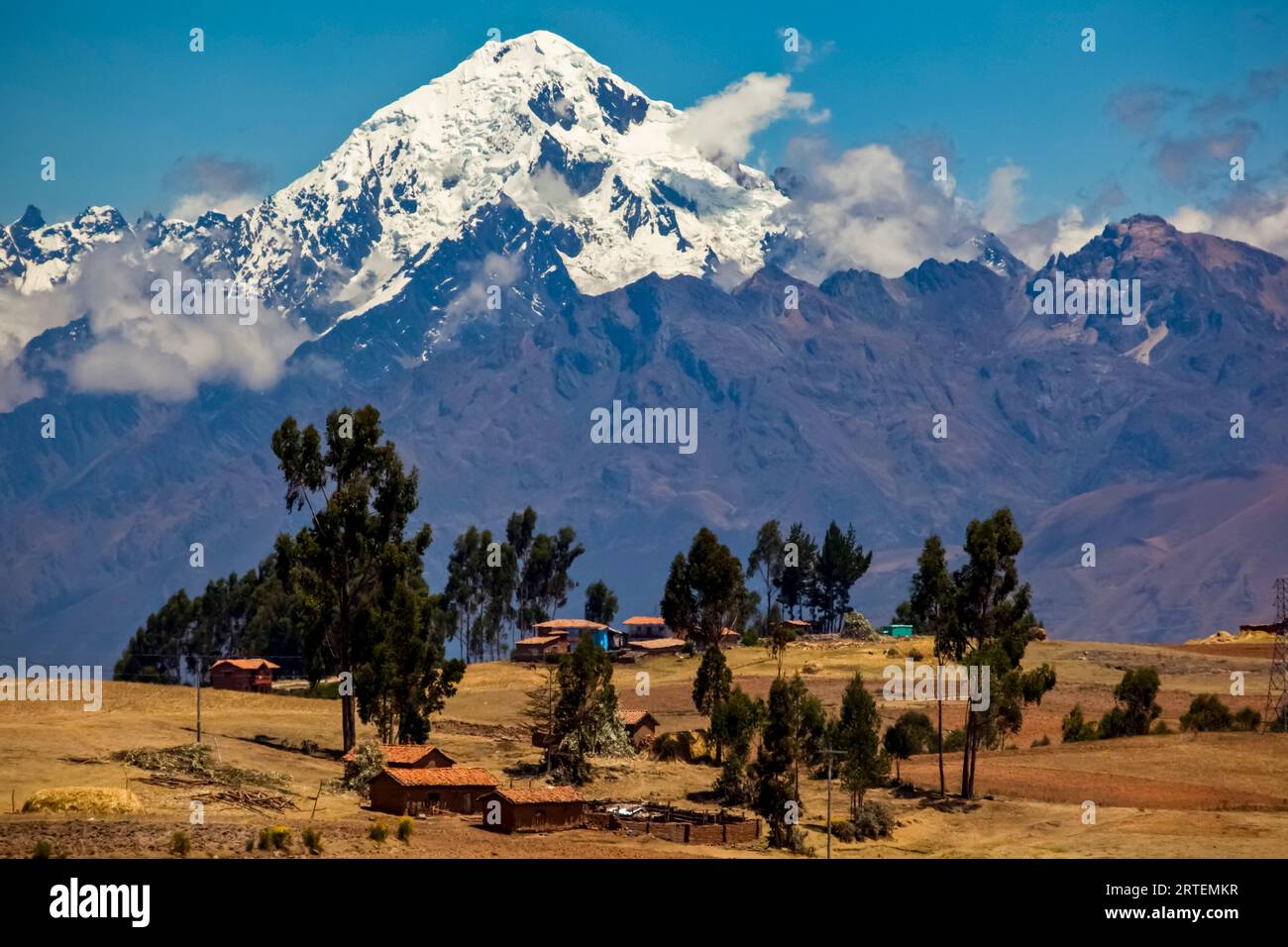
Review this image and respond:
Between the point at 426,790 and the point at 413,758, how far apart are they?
5.09m

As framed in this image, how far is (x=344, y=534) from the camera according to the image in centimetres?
11150

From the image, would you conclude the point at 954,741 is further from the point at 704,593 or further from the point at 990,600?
the point at 704,593

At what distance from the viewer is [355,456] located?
371ft

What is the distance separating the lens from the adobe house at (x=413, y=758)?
322 ft

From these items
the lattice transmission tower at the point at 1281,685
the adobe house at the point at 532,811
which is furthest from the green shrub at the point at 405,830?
the lattice transmission tower at the point at 1281,685

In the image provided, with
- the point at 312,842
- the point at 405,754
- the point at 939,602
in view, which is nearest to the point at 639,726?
the point at 939,602

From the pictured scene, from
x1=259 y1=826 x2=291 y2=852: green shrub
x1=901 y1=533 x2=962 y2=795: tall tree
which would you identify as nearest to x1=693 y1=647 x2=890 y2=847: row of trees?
x1=901 y1=533 x2=962 y2=795: tall tree

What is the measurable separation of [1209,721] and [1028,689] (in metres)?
17.5

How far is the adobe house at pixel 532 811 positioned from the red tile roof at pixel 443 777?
238 cm

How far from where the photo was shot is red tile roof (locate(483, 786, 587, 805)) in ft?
298

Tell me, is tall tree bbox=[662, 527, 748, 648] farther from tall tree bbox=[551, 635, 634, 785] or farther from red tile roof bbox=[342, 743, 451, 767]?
red tile roof bbox=[342, 743, 451, 767]
